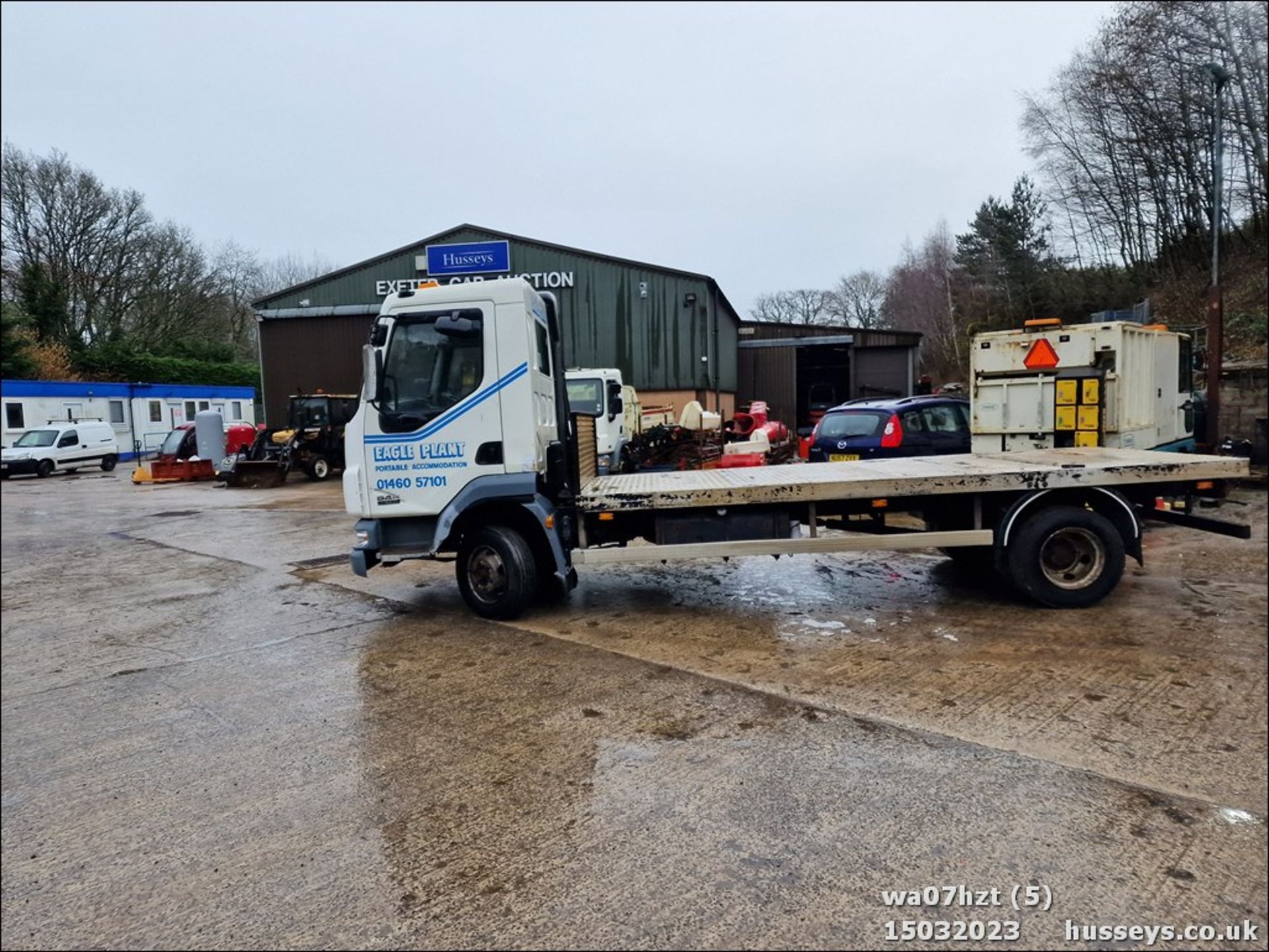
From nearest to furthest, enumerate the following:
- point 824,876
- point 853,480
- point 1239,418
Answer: point 824,876, point 853,480, point 1239,418

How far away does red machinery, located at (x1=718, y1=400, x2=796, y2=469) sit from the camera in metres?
13.4

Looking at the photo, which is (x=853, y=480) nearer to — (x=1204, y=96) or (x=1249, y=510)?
(x=1249, y=510)

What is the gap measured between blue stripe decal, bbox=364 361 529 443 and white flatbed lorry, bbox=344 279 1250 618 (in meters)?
0.01

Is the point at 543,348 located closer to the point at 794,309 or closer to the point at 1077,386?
the point at 1077,386

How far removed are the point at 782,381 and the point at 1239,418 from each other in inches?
576

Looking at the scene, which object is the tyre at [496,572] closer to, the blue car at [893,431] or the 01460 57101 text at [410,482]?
the 01460 57101 text at [410,482]

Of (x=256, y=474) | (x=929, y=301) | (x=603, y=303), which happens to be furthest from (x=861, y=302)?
(x=256, y=474)

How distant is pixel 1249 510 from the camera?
799 cm

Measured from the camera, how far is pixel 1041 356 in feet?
29.9

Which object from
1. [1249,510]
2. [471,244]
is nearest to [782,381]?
[471,244]

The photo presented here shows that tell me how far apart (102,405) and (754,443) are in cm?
1094

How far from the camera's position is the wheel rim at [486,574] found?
5.79 metres

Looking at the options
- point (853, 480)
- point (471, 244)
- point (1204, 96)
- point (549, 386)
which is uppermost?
point (1204, 96)

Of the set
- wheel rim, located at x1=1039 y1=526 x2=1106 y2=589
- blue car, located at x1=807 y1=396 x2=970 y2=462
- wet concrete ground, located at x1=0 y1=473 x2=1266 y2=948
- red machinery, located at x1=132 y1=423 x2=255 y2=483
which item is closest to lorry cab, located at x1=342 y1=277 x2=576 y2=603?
wet concrete ground, located at x1=0 y1=473 x2=1266 y2=948
